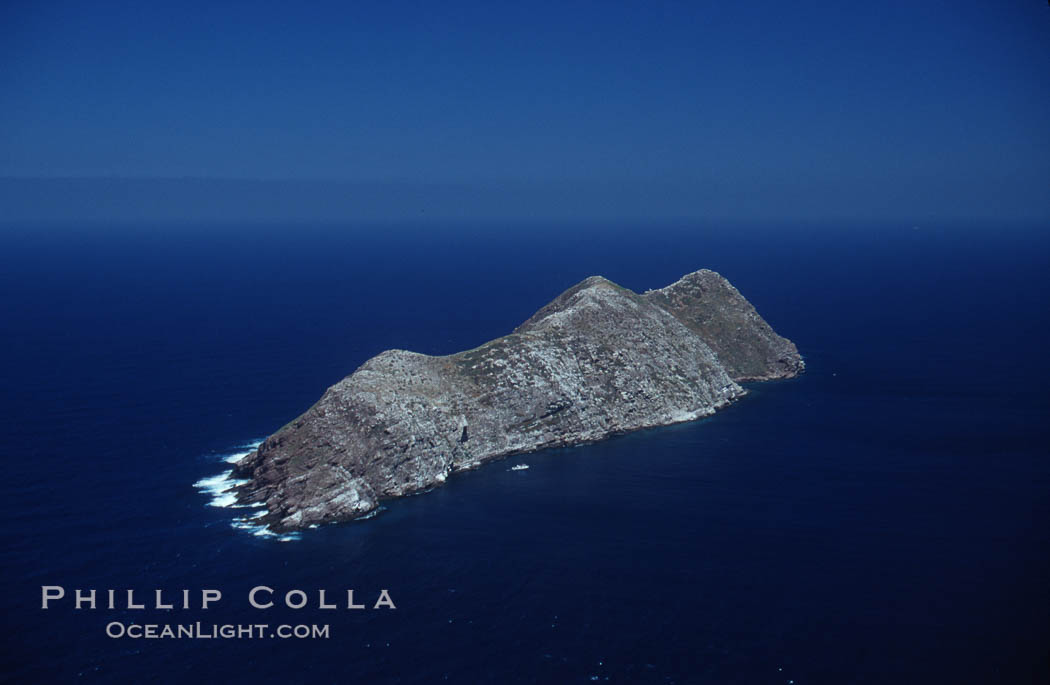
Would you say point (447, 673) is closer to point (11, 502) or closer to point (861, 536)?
point (861, 536)

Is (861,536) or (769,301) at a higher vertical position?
(769,301)

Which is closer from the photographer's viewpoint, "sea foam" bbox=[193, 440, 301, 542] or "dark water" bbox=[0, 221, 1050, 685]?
"dark water" bbox=[0, 221, 1050, 685]

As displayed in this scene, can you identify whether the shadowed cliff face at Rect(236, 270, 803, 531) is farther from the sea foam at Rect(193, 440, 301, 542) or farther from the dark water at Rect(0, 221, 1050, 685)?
the dark water at Rect(0, 221, 1050, 685)

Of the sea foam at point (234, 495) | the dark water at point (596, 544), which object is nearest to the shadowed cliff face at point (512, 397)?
the sea foam at point (234, 495)

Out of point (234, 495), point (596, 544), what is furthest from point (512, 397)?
point (234, 495)

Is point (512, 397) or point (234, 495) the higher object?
Answer: point (512, 397)

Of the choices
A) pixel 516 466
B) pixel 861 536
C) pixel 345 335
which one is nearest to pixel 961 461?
pixel 861 536

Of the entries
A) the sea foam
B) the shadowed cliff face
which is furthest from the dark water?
the shadowed cliff face

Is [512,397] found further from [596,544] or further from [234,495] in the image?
[234,495]
